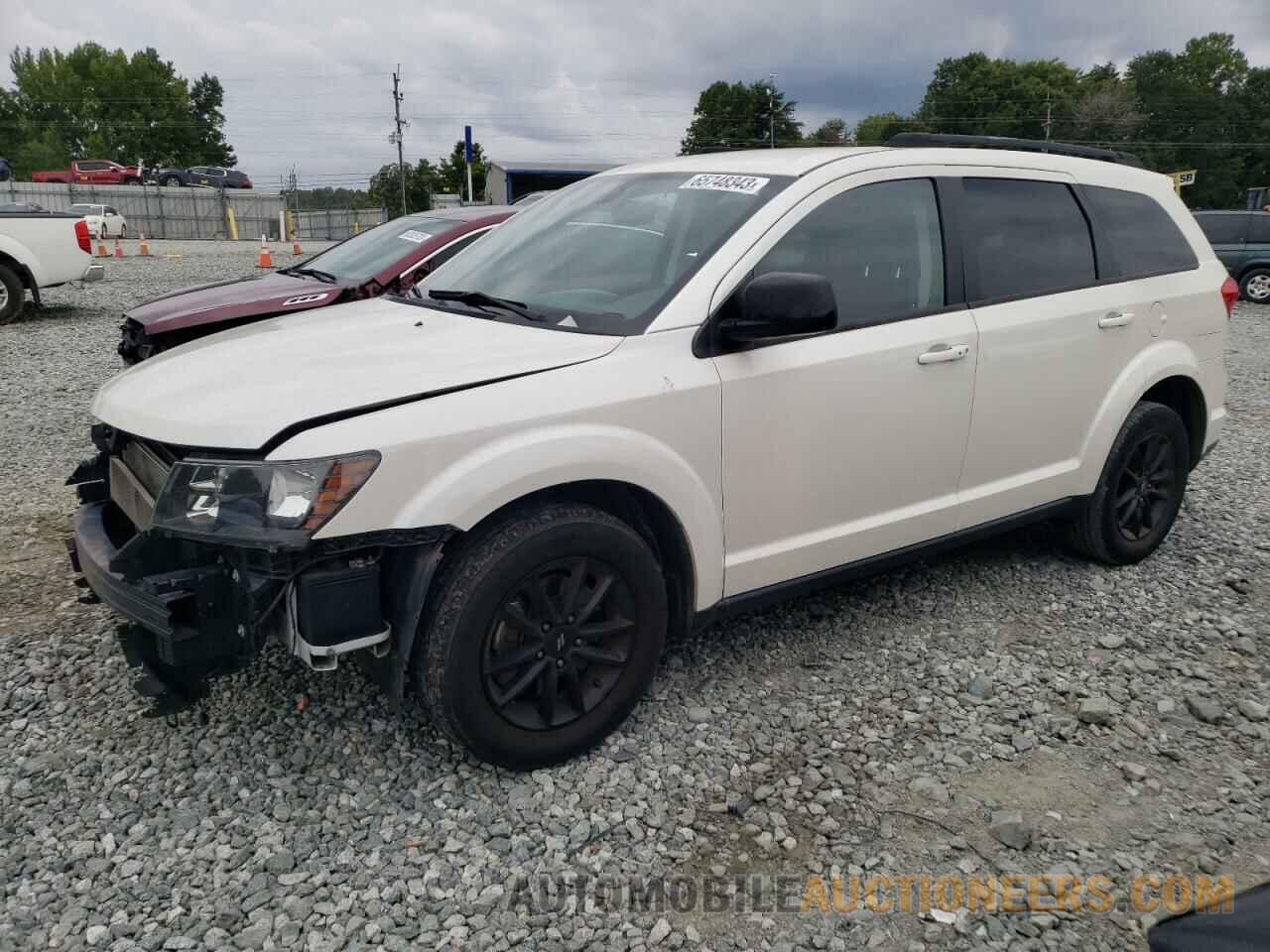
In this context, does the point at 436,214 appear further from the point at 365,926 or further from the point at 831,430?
the point at 365,926

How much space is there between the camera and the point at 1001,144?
13.7 feet

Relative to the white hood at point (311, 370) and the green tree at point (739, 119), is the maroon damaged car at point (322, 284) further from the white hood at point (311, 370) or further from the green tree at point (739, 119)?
the green tree at point (739, 119)

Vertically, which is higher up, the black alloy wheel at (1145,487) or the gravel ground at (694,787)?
the black alloy wheel at (1145,487)

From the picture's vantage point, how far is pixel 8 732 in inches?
123

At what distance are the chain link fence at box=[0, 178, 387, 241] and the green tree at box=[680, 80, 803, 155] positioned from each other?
45378 millimetres

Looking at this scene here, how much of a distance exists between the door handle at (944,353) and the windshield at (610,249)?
2.63ft

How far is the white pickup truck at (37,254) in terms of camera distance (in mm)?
11641

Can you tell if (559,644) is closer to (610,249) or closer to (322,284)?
(610,249)

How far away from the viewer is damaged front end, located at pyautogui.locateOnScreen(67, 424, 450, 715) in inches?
95.4

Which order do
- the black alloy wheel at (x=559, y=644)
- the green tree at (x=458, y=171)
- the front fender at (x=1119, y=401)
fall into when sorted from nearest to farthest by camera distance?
the black alloy wheel at (x=559, y=644)
the front fender at (x=1119, y=401)
the green tree at (x=458, y=171)

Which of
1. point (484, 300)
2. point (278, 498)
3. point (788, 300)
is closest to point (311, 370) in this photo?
point (278, 498)

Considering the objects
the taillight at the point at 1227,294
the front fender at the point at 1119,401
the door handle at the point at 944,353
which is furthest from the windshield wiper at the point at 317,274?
the taillight at the point at 1227,294

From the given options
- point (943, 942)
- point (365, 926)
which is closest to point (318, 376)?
point (365, 926)

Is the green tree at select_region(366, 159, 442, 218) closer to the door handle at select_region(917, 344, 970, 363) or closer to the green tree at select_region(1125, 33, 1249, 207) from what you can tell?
the green tree at select_region(1125, 33, 1249, 207)
